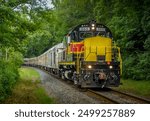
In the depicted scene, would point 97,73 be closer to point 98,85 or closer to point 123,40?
point 98,85

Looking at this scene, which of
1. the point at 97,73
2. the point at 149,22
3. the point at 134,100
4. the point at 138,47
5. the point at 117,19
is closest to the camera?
the point at 134,100

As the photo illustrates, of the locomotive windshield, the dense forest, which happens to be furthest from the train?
the dense forest

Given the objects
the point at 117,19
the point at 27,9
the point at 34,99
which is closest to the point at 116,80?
the point at 34,99

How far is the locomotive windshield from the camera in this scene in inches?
825

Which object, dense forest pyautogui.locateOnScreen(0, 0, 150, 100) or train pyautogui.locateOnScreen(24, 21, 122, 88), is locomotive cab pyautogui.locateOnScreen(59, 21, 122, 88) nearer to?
train pyautogui.locateOnScreen(24, 21, 122, 88)

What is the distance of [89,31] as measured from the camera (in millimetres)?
21000

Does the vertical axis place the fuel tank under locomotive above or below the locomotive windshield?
below

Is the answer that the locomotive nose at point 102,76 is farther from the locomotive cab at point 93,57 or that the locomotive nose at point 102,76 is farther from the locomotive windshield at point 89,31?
the locomotive windshield at point 89,31

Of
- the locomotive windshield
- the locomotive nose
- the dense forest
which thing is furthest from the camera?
the locomotive windshield

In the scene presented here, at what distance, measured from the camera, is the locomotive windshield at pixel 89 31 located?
20953 millimetres

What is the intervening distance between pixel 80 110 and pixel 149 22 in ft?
47.1

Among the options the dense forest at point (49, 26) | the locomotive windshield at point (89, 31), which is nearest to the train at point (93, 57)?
the locomotive windshield at point (89, 31)

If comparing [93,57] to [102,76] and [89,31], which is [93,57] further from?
[89,31]

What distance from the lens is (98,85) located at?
19188 mm
